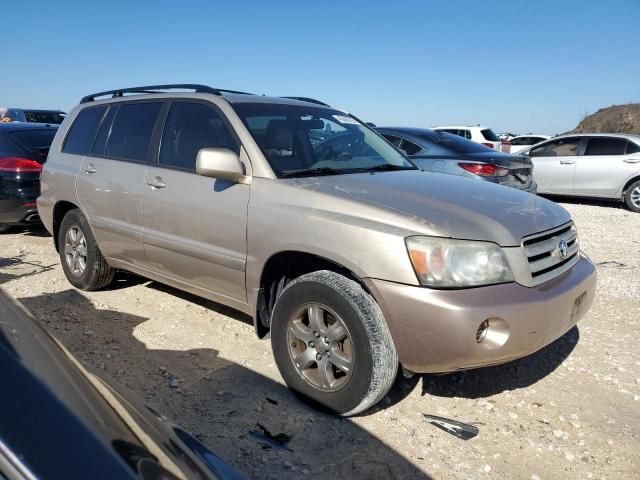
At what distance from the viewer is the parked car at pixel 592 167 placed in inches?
412

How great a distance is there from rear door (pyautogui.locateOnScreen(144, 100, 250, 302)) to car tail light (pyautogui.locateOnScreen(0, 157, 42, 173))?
3.52 meters

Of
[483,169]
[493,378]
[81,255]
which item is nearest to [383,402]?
[493,378]

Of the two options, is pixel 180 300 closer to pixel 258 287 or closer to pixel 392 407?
pixel 258 287

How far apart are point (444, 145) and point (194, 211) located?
16.9ft

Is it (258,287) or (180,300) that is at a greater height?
(258,287)

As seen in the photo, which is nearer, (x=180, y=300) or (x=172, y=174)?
(x=172, y=174)

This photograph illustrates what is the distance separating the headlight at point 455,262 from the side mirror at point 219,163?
3.92 feet

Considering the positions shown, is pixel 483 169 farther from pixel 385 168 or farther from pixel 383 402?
pixel 383 402

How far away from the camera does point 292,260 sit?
316 centimetres

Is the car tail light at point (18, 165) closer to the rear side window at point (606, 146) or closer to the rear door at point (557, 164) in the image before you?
the rear door at point (557, 164)

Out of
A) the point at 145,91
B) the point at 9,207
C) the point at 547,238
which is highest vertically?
the point at 145,91

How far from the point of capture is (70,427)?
0.99 metres

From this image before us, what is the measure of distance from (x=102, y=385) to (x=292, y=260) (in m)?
1.91

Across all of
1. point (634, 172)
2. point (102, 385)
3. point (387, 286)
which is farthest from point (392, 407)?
point (634, 172)
